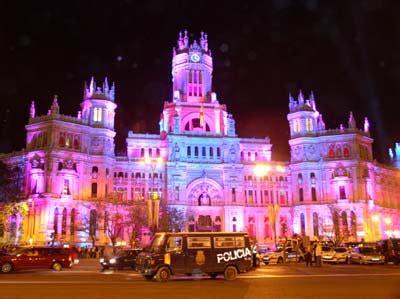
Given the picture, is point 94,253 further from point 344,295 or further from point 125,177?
point 344,295

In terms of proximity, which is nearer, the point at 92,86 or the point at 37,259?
the point at 37,259

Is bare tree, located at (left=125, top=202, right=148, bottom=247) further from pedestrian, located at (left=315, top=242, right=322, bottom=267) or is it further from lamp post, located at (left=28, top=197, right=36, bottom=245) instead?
pedestrian, located at (left=315, top=242, right=322, bottom=267)

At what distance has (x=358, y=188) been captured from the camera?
92.2 meters

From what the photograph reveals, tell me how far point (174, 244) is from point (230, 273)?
13.0ft

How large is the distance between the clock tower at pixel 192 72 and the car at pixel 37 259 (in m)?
67.4

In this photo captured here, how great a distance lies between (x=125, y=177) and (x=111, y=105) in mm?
14092

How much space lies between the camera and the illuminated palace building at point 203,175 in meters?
82.8

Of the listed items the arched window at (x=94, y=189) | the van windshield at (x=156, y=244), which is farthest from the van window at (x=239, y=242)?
the arched window at (x=94, y=189)

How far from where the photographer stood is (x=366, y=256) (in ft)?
153

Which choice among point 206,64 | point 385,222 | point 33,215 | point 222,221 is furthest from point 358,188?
point 33,215

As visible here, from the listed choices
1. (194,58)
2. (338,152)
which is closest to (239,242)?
(338,152)

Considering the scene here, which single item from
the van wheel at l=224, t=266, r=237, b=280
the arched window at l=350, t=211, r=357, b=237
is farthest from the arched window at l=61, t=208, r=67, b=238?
the van wheel at l=224, t=266, r=237, b=280

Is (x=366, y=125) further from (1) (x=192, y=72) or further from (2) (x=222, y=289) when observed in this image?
(2) (x=222, y=289)

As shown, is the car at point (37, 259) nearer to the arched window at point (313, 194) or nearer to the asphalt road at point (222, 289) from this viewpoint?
the asphalt road at point (222, 289)
